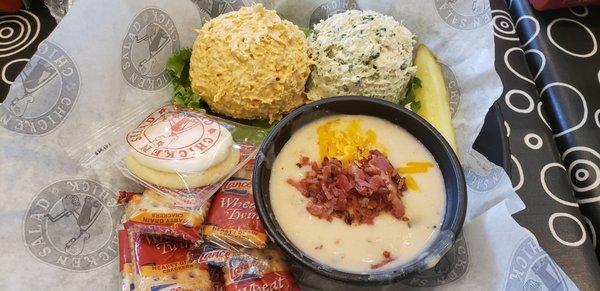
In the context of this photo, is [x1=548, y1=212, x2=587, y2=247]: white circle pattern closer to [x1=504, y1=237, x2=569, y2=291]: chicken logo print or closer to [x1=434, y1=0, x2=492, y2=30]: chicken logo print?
[x1=504, y1=237, x2=569, y2=291]: chicken logo print

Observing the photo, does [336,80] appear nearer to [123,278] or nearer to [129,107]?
[129,107]

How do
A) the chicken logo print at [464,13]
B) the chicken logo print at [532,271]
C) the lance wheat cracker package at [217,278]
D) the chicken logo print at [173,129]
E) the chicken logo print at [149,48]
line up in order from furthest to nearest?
the chicken logo print at [464,13] → the chicken logo print at [149,48] → the chicken logo print at [173,129] → the lance wheat cracker package at [217,278] → the chicken logo print at [532,271]

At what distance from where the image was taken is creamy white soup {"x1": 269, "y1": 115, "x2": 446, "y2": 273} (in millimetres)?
1442

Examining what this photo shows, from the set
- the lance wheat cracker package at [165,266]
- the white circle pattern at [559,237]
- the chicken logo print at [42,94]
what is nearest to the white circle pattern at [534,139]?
the white circle pattern at [559,237]

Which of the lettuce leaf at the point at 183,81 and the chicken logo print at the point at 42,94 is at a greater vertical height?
the chicken logo print at the point at 42,94

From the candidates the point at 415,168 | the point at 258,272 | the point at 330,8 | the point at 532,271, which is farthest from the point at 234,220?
the point at 330,8

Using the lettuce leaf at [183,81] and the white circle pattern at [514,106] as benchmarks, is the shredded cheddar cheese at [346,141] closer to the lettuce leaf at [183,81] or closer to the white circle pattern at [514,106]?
the lettuce leaf at [183,81]

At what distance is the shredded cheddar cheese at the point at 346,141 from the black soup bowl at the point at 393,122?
5 cm

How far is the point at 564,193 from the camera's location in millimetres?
1907

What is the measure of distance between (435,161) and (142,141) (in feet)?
3.12

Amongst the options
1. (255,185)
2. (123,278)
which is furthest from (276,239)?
(123,278)

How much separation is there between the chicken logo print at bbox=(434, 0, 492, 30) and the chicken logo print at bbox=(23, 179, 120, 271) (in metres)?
1.42

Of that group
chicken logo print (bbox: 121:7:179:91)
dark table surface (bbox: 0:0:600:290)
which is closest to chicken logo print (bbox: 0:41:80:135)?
chicken logo print (bbox: 121:7:179:91)

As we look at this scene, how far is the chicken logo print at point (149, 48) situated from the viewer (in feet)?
6.00
